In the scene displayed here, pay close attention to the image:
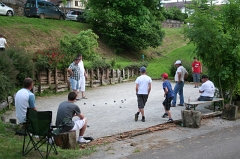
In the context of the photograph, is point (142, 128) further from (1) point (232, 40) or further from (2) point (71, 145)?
(1) point (232, 40)

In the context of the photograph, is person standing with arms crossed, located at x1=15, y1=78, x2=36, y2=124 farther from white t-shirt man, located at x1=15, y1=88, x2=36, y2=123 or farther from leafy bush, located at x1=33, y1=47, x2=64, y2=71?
leafy bush, located at x1=33, y1=47, x2=64, y2=71

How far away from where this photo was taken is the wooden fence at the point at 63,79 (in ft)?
53.1

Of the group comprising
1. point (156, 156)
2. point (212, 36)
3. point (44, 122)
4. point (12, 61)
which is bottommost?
point (156, 156)

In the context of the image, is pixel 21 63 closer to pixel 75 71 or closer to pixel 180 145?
pixel 75 71

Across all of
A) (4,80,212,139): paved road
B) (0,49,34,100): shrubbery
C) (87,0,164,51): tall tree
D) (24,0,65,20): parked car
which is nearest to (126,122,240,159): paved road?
(4,80,212,139): paved road

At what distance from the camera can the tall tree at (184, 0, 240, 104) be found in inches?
457

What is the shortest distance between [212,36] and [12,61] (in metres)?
8.01

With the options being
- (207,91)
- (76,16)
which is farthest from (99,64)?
(76,16)

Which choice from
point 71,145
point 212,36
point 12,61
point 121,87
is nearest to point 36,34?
point 121,87

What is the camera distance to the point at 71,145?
7.55m

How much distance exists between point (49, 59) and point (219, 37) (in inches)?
341

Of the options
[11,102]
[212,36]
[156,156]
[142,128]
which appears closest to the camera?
[156,156]

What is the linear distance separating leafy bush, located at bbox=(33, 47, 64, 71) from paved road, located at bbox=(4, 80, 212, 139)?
1.59 metres

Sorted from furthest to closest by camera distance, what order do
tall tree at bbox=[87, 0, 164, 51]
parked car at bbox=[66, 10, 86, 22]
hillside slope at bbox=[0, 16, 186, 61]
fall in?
parked car at bbox=[66, 10, 86, 22]
tall tree at bbox=[87, 0, 164, 51]
hillside slope at bbox=[0, 16, 186, 61]
